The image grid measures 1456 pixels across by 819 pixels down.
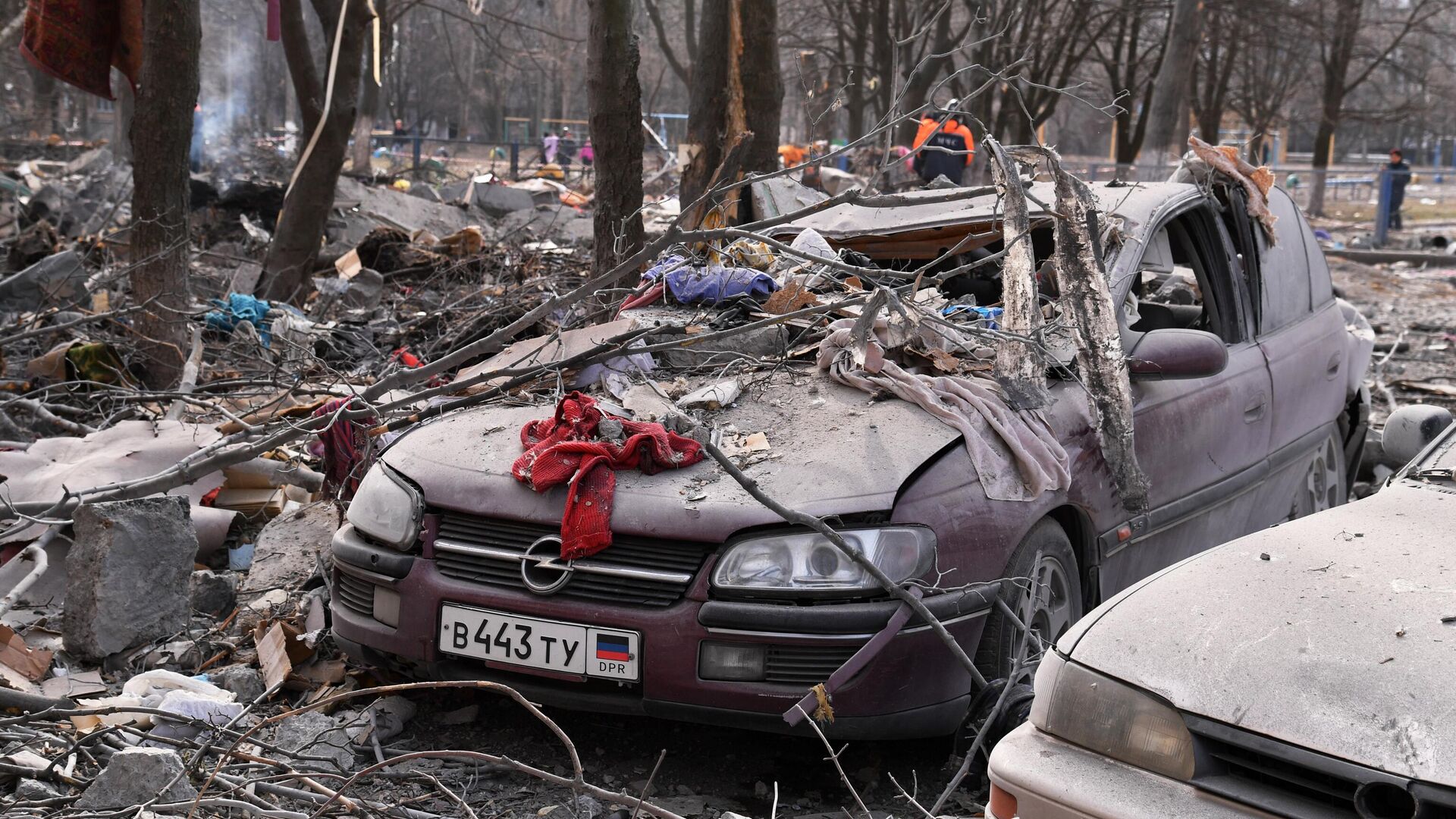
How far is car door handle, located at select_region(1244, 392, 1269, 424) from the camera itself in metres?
4.57

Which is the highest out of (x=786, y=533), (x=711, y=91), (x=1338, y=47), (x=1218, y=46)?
(x=1338, y=47)

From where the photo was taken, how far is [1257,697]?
2150mm

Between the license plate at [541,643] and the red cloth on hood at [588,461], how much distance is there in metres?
0.19

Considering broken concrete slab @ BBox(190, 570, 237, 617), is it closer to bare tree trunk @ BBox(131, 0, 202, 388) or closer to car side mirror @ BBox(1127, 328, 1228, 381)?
bare tree trunk @ BBox(131, 0, 202, 388)

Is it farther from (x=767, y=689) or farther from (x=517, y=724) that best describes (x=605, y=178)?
(x=767, y=689)

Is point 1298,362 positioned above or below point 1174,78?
below

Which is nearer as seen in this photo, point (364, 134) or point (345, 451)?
point (345, 451)

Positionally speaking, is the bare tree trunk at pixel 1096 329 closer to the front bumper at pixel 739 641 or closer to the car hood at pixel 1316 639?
the front bumper at pixel 739 641

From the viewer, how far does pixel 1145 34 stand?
31.0 meters

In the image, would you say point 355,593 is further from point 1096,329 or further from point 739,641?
point 1096,329

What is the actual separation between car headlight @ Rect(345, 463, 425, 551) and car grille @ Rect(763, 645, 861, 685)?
3.40 feet

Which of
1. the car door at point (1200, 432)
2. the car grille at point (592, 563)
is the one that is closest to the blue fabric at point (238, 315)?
the car grille at point (592, 563)

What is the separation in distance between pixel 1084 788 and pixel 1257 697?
325 millimetres

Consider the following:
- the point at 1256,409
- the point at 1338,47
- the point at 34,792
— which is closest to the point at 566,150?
the point at 1338,47
